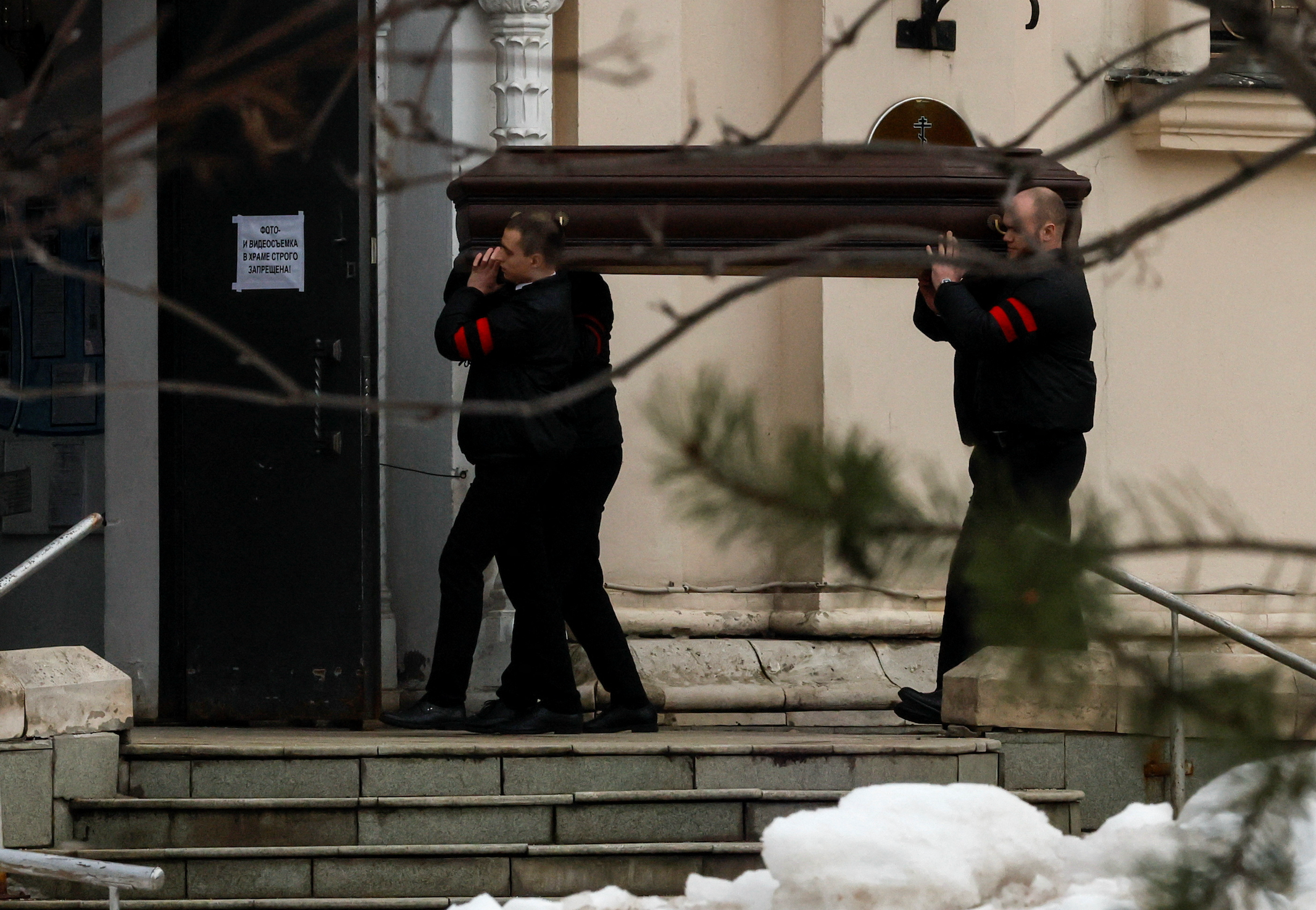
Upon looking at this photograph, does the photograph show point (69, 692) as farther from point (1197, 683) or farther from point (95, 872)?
point (1197, 683)

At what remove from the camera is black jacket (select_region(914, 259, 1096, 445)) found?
5648mm

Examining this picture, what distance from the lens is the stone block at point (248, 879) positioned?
515 centimetres

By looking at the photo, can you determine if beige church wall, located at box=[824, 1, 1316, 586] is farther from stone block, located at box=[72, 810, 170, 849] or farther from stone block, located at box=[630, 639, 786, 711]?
stone block, located at box=[72, 810, 170, 849]

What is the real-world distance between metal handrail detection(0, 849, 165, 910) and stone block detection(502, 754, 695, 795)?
4.57ft

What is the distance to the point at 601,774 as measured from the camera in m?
5.45

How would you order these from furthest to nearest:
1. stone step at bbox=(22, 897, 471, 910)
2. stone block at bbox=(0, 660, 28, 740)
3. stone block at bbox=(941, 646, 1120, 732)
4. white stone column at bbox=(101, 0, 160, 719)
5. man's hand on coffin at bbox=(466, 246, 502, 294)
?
1. white stone column at bbox=(101, 0, 160, 719)
2. man's hand on coffin at bbox=(466, 246, 502, 294)
3. stone block at bbox=(0, 660, 28, 740)
4. stone step at bbox=(22, 897, 471, 910)
5. stone block at bbox=(941, 646, 1120, 732)

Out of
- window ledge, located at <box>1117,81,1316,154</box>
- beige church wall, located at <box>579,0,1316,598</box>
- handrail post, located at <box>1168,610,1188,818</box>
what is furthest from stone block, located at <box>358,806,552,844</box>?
window ledge, located at <box>1117,81,1316,154</box>

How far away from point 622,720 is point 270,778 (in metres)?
1.22

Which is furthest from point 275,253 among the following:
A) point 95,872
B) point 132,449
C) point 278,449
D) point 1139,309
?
point 1139,309

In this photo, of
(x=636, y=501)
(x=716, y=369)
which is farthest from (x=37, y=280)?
(x=716, y=369)

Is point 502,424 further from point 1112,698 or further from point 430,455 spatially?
point 1112,698

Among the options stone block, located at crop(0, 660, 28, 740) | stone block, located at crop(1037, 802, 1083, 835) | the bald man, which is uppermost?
the bald man

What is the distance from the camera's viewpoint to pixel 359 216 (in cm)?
669

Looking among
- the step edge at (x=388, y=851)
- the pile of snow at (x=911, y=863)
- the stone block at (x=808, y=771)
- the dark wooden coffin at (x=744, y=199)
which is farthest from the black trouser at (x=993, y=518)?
the dark wooden coffin at (x=744, y=199)
